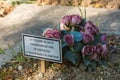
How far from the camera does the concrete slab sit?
3764 millimetres

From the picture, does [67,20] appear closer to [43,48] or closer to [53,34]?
[53,34]

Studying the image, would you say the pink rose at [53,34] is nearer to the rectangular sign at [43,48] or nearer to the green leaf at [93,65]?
the rectangular sign at [43,48]

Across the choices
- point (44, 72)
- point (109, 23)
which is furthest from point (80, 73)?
point (109, 23)

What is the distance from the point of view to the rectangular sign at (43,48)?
2.77 metres

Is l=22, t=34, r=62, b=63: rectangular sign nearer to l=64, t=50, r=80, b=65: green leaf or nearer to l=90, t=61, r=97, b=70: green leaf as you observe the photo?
l=64, t=50, r=80, b=65: green leaf

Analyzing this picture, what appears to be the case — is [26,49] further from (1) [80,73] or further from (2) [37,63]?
(1) [80,73]

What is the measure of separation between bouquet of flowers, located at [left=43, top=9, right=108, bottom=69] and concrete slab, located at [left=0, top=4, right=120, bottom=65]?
65 centimetres

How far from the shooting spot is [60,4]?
4.50 m

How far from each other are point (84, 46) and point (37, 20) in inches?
53.7

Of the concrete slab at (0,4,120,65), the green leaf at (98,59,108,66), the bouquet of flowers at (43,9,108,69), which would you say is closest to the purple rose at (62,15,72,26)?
the bouquet of flowers at (43,9,108,69)

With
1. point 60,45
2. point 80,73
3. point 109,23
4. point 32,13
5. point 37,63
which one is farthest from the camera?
point 32,13

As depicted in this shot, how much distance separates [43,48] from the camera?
2.82 metres

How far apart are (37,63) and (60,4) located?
5.00 ft

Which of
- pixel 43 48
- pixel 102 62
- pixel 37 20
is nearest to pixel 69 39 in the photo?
pixel 43 48
